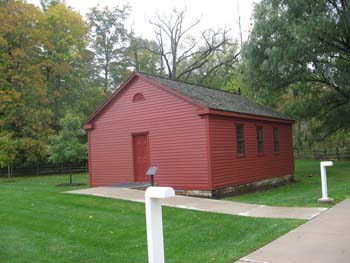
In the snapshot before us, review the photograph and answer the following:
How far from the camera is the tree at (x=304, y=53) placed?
16625 mm

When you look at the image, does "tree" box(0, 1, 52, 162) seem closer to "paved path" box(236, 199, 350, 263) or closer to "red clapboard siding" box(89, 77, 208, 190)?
"red clapboard siding" box(89, 77, 208, 190)

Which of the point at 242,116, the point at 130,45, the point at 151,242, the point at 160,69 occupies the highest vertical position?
the point at 130,45

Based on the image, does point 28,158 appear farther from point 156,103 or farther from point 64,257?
point 64,257

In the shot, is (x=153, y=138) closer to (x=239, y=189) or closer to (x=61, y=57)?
(x=239, y=189)

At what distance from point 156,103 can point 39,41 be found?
67.3 feet

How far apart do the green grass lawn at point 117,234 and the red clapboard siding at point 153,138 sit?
3.59 meters

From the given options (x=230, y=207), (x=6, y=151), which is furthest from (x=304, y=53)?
(x=6, y=151)

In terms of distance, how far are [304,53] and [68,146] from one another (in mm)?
12872

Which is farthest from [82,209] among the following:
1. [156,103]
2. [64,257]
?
[156,103]

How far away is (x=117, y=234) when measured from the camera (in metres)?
7.12

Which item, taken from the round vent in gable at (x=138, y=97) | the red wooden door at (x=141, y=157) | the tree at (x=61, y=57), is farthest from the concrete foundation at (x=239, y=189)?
the tree at (x=61, y=57)

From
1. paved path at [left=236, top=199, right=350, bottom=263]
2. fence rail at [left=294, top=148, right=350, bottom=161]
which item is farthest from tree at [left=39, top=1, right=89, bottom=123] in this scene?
paved path at [left=236, top=199, right=350, bottom=263]

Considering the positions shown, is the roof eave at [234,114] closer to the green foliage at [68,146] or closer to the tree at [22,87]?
the green foliage at [68,146]

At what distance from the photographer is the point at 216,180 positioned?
504 inches
